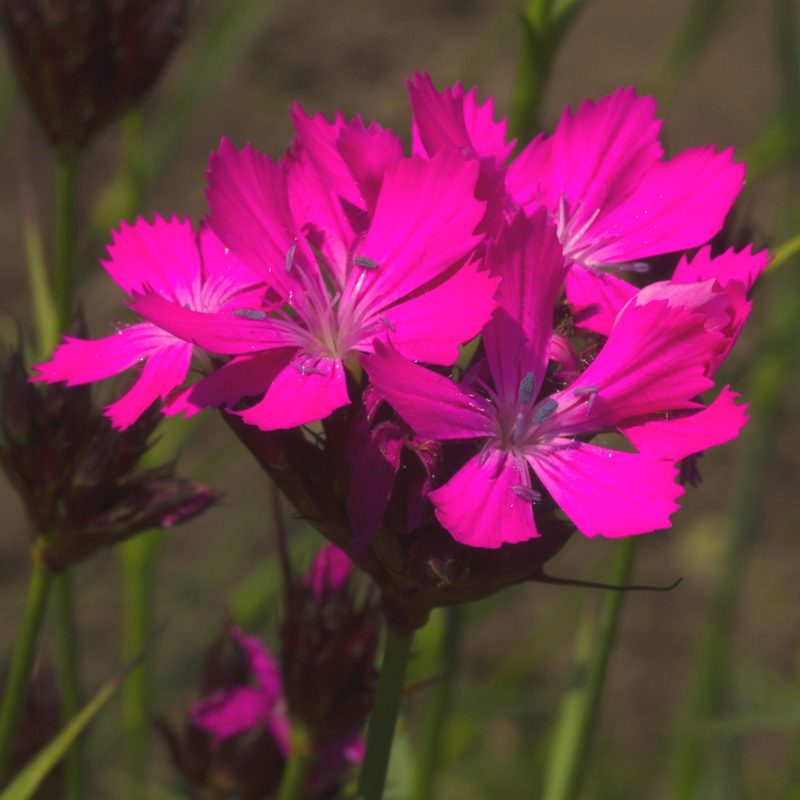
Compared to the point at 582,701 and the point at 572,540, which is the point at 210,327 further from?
the point at 572,540

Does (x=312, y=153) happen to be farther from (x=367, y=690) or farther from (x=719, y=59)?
(x=719, y=59)

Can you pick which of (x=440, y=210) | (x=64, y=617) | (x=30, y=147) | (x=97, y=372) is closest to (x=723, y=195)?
(x=440, y=210)

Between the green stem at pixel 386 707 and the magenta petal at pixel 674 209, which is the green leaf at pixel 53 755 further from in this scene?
the magenta petal at pixel 674 209

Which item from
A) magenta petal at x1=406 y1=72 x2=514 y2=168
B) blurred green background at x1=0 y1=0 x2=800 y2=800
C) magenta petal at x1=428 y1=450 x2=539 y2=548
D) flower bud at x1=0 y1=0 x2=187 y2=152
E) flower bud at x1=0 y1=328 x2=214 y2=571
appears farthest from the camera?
blurred green background at x1=0 y1=0 x2=800 y2=800

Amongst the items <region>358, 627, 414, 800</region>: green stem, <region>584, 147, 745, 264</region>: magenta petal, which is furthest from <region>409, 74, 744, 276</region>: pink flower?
<region>358, 627, 414, 800</region>: green stem

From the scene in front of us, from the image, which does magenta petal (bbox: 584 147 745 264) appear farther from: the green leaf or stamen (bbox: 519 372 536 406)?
the green leaf

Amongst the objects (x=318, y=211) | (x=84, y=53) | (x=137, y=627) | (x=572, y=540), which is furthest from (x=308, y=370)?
(x=572, y=540)
